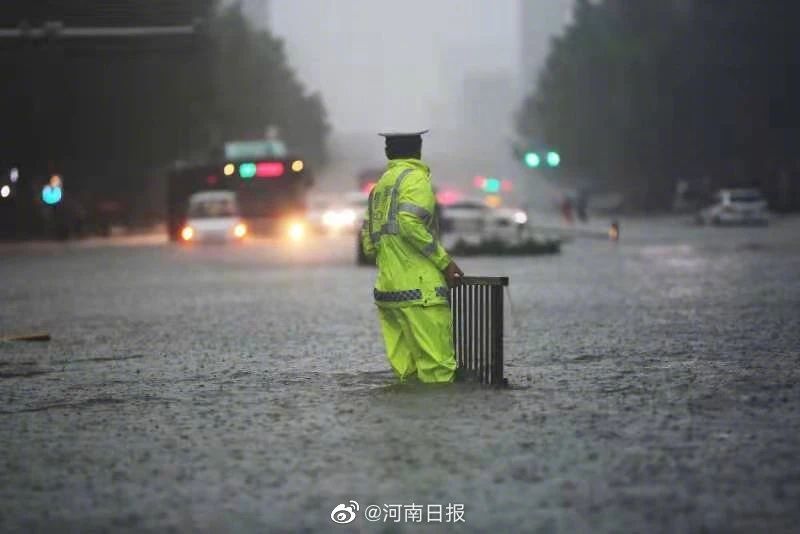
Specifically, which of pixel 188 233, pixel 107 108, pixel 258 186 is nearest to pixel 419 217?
pixel 188 233

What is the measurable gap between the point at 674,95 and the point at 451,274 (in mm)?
80801

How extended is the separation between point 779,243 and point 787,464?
38.0 meters

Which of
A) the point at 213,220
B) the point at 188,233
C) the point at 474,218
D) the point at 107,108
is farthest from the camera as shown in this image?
the point at 107,108

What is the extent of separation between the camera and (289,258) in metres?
41.8

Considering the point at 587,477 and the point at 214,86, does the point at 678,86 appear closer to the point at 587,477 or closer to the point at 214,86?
the point at 214,86

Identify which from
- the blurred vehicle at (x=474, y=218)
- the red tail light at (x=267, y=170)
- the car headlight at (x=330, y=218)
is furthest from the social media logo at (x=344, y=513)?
the car headlight at (x=330, y=218)

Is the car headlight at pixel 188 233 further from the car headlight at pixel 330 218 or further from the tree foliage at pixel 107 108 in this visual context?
the car headlight at pixel 330 218

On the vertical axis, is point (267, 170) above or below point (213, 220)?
above

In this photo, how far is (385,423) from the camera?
10.3 metres

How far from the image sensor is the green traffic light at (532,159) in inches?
2207

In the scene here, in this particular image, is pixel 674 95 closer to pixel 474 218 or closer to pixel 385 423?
pixel 474 218

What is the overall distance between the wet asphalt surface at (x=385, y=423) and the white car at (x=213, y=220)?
107ft

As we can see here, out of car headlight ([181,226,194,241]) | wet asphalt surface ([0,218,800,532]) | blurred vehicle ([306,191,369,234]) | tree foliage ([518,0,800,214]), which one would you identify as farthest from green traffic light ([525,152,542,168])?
wet asphalt surface ([0,218,800,532])

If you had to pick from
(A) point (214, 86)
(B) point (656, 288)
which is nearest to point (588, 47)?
A: (A) point (214, 86)
